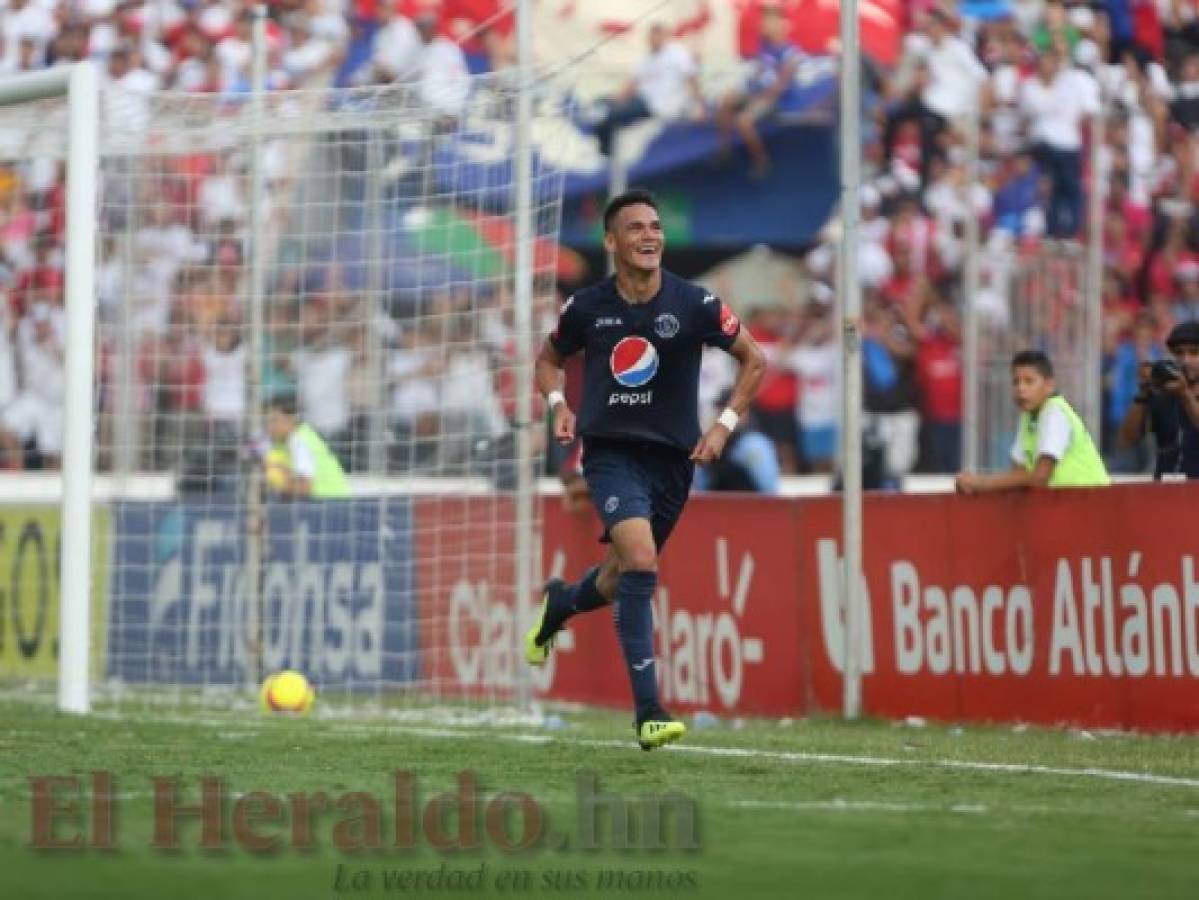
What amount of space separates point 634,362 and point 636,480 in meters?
0.47

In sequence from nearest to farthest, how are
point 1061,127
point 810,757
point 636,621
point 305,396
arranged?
point 810,757 → point 636,621 → point 305,396 → point 1061,127

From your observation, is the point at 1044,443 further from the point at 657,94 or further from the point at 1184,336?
the point at 657,94

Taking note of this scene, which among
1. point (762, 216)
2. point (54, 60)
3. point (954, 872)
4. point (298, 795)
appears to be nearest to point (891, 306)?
point (762, 216)

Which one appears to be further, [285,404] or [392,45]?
[392,45]

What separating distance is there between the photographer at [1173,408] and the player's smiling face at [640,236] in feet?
13.0

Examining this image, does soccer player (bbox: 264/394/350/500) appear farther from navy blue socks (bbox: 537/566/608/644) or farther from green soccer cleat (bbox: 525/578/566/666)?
navy blue socks (bbox: 537/566/608/644)

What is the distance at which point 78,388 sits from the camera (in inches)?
557

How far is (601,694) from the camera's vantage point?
17188 millimetres

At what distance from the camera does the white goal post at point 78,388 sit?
1408cm

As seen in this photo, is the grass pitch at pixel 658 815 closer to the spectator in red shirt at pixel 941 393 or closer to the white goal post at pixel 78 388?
the white goal post at pixel 78 388

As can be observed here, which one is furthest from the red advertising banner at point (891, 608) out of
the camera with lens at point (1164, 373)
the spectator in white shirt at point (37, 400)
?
the spectator in white shirt at point (37, 400)

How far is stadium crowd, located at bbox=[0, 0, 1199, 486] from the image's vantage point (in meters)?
18.5

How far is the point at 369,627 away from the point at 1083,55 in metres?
7.46

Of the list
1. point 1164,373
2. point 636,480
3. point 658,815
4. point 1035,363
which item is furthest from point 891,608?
point 658,815
